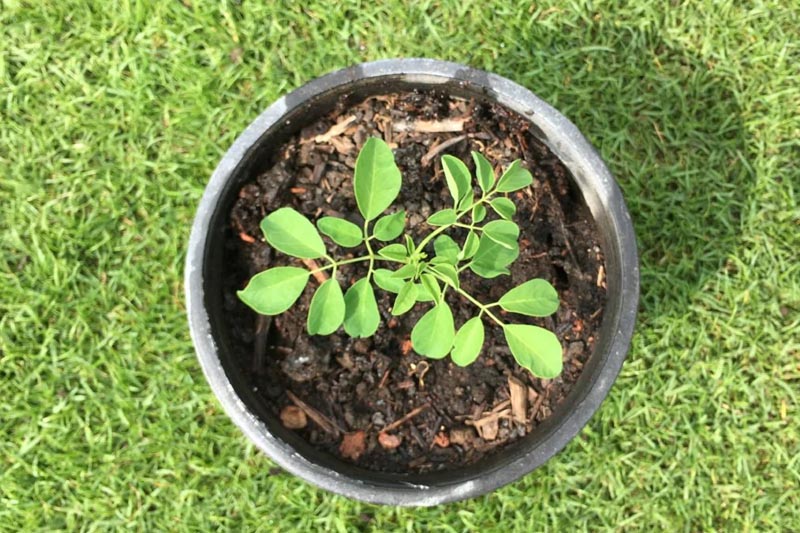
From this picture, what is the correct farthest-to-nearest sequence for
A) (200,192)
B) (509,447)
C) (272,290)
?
(200,192) → (509,447) → (272,290)

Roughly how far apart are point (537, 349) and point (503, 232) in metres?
0.18

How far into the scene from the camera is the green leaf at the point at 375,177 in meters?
1.03

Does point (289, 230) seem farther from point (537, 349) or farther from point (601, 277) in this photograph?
point (601, 277)

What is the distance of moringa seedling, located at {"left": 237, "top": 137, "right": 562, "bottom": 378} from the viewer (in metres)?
1.05

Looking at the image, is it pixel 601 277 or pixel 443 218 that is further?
pixel 601 277

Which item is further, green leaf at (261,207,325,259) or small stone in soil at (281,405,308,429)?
small stone in soil at (281,405,308,429)

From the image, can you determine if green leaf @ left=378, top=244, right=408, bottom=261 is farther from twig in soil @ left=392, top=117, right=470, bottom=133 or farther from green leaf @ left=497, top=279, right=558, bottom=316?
twig in soil @ left=392, top=117, right=470, bottom=133

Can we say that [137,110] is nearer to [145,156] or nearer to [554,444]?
[145,156]

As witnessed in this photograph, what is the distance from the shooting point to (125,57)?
1.84 meters

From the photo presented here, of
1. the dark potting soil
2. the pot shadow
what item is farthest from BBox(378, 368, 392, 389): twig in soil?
the pot shadow

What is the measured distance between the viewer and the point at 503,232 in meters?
1.07

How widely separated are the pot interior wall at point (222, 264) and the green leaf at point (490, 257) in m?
0.26

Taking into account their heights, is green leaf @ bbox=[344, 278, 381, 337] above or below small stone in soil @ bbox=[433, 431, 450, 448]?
above

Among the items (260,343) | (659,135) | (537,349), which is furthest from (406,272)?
(659,135)
